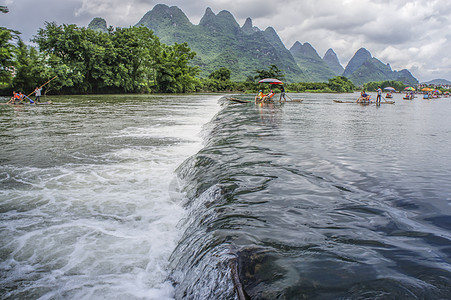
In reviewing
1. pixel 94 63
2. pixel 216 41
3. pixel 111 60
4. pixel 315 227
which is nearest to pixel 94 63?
pixel 94 63

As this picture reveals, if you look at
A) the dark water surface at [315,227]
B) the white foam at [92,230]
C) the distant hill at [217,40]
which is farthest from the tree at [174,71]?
the distant hill at [217,40]

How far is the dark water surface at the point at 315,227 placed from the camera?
79.4 inches

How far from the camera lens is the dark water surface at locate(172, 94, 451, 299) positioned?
6.61 feet

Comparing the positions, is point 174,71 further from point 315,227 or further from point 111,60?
point 315,227

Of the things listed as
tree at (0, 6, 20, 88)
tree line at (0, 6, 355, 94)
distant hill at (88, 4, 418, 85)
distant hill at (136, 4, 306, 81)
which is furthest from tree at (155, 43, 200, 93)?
distant hill at (136, 4, 306, 81)

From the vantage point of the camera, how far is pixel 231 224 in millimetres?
2902

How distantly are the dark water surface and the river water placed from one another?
14 mm

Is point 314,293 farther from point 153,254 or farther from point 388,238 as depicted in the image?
point 153,254

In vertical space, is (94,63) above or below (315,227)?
above

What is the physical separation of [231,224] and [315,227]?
2.87ft

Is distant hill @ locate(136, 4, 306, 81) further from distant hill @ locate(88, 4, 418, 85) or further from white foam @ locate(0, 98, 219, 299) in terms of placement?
white foam @ locate(0, 98, 219, 299)

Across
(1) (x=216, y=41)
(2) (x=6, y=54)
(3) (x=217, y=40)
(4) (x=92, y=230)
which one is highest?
(3) (x=217, y=40)

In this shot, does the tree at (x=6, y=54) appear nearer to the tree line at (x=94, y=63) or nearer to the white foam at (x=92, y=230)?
the tree line at (x=94, y=63)

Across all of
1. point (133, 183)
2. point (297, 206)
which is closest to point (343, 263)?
point (297, 206)
